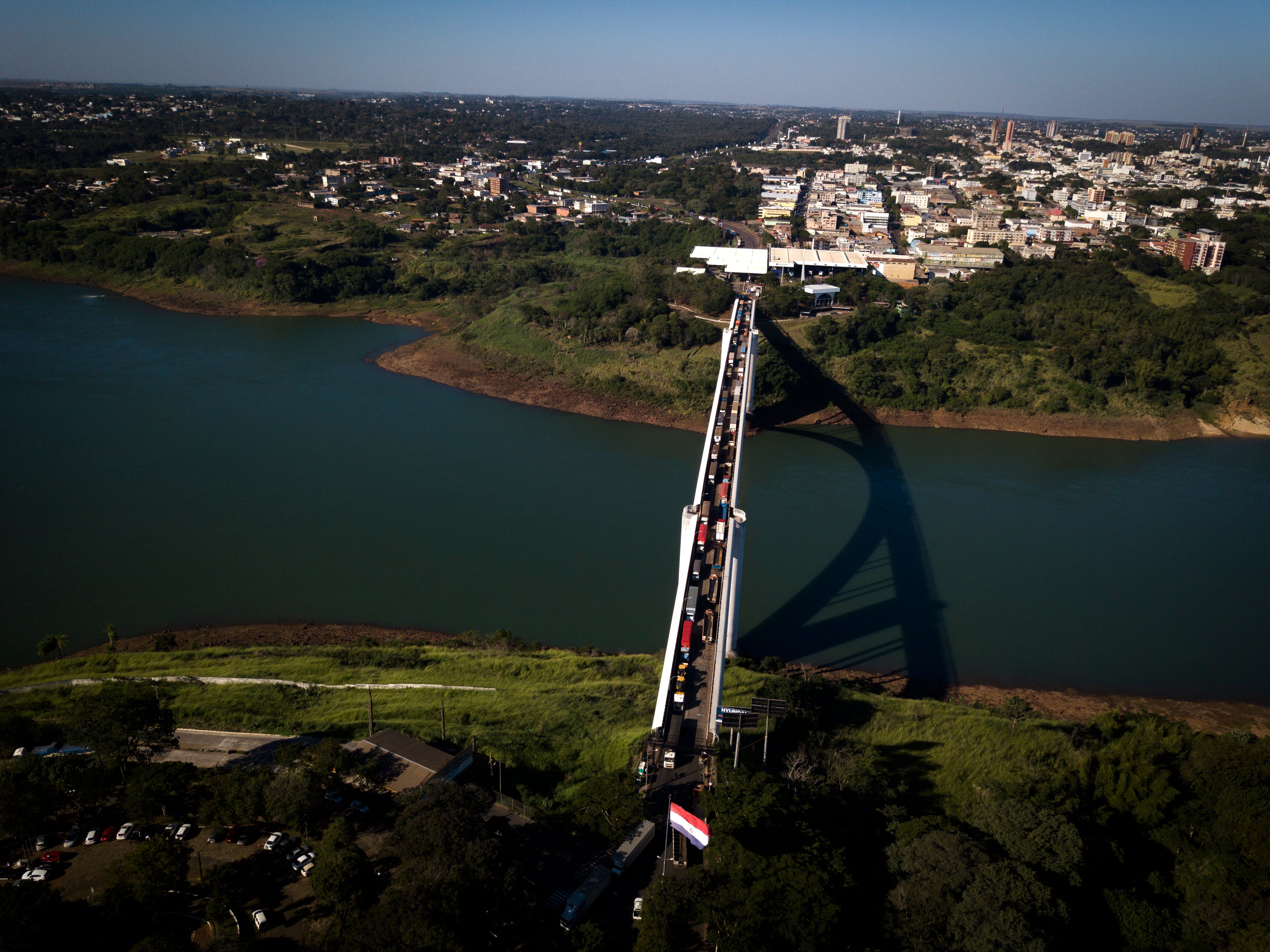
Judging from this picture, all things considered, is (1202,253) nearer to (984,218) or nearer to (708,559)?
(984,218)

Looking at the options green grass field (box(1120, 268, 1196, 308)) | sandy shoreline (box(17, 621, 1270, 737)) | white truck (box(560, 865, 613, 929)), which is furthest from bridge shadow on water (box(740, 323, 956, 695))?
green grass field (box(1120, 268, 1196, 308))

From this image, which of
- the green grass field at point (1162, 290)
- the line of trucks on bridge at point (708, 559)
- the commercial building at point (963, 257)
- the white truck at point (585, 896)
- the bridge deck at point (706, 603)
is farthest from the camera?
the commercial building at point (963, 257)

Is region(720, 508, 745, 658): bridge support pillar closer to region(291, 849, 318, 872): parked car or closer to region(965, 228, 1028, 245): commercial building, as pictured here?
region(291, 849, 318, 872): parked car

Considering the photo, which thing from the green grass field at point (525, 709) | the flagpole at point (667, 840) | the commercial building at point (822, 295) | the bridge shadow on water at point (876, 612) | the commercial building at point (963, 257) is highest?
the commercial building at point (963, 257)

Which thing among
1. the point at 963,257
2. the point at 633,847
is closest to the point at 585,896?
the point at 633,847

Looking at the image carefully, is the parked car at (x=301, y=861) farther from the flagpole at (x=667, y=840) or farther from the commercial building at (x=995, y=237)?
the commercial building at (x=995, y=237)

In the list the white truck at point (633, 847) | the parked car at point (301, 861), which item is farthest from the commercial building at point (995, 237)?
the parked car at point (301, 861)

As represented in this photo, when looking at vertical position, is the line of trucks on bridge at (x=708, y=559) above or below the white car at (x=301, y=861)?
above

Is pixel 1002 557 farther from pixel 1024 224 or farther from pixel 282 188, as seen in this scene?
pixel 282 188
